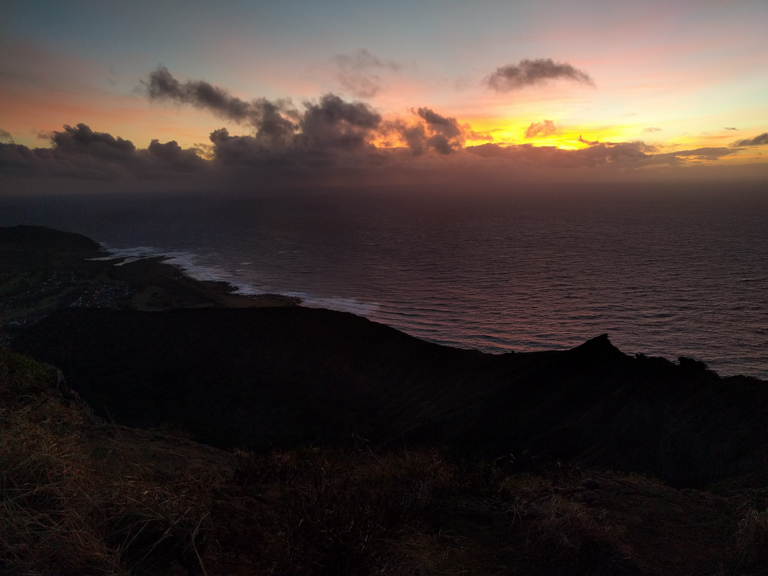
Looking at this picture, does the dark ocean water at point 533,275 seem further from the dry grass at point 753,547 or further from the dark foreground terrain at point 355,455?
the dry grass at point 753,547

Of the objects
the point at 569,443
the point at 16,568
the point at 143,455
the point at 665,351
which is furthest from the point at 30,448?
the point at 665,351

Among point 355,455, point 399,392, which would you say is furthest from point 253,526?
point 399,392

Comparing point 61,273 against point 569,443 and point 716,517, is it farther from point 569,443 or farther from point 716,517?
point 716,517

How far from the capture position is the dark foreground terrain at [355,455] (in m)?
3.54

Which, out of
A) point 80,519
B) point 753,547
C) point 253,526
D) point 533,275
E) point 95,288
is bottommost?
point 95,288

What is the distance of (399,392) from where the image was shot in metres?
23.9

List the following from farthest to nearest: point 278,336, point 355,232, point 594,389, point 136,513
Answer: point 355,232, point 278,336, point 594,389, point 136,513

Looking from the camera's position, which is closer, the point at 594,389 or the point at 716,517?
the point at 716,517

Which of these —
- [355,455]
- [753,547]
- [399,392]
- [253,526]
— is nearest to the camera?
[253,526]

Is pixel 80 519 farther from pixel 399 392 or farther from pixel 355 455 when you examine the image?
pixel 399 392

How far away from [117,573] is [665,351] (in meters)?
36.1

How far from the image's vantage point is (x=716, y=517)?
6.14m

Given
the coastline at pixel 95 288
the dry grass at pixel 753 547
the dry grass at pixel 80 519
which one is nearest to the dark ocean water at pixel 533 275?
the coastline at pixel 95 288

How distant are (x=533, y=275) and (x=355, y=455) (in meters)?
50.3
